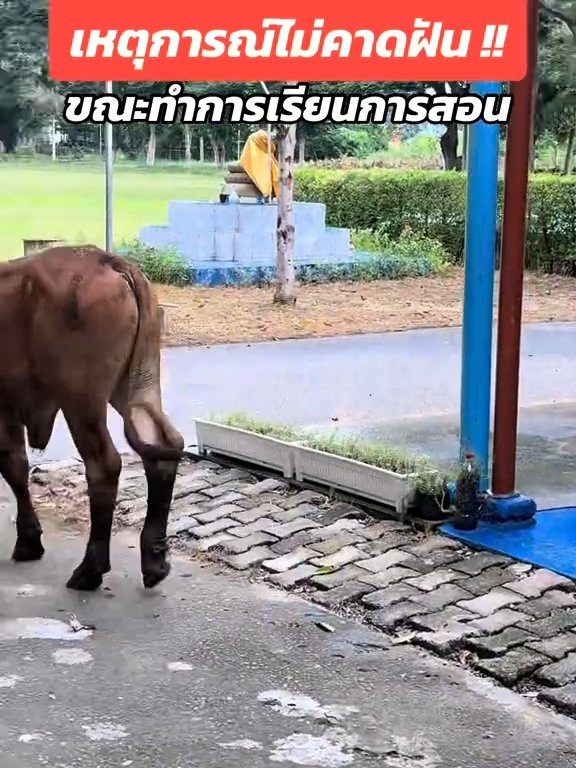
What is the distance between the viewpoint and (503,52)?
4.99 meters

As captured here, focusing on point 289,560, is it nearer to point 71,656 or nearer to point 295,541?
point 295,541

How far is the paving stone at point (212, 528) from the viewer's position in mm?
4988

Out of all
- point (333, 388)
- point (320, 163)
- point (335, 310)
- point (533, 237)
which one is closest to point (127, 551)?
point (333, 388)

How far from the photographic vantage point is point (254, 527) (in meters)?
5.02

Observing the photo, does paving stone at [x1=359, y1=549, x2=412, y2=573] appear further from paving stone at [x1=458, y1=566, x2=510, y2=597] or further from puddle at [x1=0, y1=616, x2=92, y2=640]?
puddle at [x1=0, y1=616, x2=92, y2=640]

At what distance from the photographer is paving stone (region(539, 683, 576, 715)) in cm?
337

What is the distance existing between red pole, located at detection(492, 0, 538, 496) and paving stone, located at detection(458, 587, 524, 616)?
0.91 meters

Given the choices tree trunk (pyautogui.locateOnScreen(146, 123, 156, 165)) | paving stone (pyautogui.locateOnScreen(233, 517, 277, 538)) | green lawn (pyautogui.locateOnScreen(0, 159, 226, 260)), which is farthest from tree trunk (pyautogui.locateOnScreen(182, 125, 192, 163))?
paving stone (pyautogui.locateOnScreen(233, 517, 277, 538))

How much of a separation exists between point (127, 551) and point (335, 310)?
26.2 ft

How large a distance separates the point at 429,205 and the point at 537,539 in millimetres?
12783

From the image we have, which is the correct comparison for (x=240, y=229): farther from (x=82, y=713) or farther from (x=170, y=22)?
(x=82, y=713)

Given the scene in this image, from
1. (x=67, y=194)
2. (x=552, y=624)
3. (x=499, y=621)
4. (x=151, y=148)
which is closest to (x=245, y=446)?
(x=499, y=621)

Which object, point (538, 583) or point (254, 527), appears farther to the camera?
point (254, 527)

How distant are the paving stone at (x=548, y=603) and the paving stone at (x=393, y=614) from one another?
0.39 m
